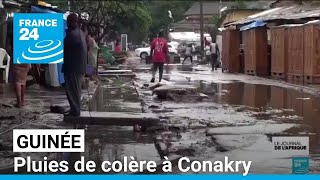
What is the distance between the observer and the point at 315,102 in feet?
27.3

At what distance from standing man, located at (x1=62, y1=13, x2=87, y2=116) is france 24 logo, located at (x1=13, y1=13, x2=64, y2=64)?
3.40 ft

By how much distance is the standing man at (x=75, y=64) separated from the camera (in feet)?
14.5

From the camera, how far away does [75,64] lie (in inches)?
190

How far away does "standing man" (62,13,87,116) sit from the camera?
14.5ft

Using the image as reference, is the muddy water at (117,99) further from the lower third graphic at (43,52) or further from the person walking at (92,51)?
the lower third graphic at (43,52)

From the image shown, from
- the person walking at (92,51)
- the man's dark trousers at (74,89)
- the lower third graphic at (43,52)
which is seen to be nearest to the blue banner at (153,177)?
the lower third graphic at (43,52)

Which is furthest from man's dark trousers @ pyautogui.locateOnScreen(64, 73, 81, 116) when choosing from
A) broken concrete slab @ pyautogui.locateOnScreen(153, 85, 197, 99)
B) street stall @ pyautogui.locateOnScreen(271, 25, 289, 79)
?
street stall @ pyautogui.locateOnScreen(271, 25, 289, 79)

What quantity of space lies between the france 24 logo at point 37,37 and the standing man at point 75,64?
3.40 feet

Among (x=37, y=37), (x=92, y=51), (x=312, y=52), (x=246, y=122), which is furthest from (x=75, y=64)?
(x=312, y=52)

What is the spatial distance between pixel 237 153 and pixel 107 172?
2.83 feet

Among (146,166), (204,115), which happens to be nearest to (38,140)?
(146,166)

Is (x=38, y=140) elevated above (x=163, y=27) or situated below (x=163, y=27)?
below

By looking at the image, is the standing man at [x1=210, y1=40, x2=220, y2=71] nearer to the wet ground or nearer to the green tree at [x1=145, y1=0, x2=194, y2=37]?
the wet ground

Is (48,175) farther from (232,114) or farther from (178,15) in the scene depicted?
(232,114)
